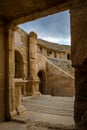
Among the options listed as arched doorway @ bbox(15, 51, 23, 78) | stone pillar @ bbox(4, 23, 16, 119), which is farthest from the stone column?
arched doorway @ bbox(15, 51, 23, 78)

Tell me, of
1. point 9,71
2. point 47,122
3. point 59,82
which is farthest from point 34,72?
point 47,122

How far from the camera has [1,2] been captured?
3494mm

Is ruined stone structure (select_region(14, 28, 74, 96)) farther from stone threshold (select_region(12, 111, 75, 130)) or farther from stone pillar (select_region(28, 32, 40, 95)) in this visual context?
stone threshold (select_region(12, 111, 75, 130))

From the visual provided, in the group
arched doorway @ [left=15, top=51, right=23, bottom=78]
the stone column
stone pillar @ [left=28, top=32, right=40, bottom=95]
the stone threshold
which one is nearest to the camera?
the stone column

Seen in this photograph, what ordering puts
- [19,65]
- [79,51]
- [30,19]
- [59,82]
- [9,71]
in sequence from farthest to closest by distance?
[59,82], [19,65], [9,71], [30,19], [79,51]

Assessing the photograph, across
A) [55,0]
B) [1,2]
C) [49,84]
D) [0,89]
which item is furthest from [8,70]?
[49,84]

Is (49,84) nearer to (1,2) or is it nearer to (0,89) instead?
(0,89)

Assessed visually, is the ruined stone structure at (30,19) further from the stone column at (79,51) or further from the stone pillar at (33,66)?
the stone pillar at (33,66)

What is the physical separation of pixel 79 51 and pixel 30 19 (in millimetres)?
2527

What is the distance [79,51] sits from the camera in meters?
2.27

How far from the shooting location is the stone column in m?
2.19

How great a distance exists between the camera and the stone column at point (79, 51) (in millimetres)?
2193

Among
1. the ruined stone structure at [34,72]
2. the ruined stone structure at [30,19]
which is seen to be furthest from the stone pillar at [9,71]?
the ruined stone structure at [34,72]

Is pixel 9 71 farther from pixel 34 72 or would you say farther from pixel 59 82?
pixel 59 82
